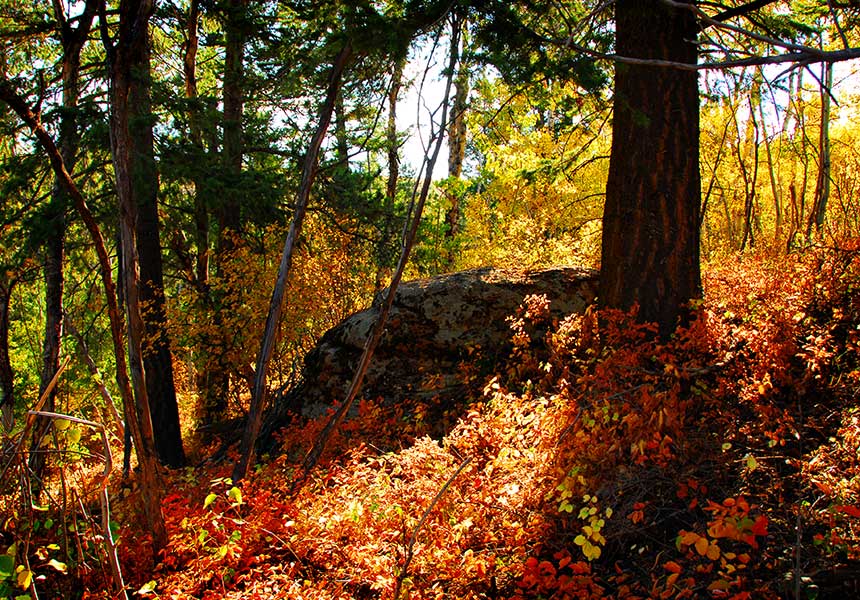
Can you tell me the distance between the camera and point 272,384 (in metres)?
10.8

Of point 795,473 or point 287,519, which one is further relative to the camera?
point 287,519

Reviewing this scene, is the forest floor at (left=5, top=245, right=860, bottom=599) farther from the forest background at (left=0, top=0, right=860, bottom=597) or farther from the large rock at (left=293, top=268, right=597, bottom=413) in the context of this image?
the large rock at (left=293, top=268, right=597, bottom=413)

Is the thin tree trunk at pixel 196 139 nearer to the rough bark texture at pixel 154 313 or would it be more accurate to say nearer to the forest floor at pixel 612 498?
the rough bark texture at pixel 154 313

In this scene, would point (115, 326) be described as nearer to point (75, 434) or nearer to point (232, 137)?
point (75, 434)

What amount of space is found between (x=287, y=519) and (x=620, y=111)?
4.19 metres

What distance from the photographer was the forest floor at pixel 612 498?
118 inches

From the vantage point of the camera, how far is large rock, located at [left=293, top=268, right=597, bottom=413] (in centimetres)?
665

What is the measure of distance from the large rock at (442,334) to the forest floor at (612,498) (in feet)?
5.07

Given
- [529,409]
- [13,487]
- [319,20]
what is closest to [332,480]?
[529,409]

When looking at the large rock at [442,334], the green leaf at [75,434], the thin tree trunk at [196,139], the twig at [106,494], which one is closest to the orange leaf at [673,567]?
the twig at [106,494]

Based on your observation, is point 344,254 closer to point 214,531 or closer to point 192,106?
point 192,106

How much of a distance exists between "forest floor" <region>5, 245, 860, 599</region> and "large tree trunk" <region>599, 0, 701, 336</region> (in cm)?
34

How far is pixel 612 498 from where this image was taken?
3.64 meters

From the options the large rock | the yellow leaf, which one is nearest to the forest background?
the yellow leaf
